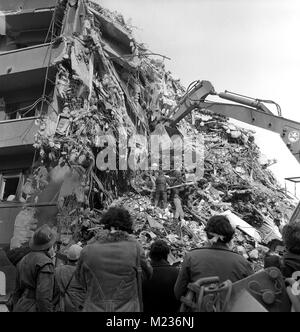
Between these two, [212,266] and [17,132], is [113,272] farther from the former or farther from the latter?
[17,132]

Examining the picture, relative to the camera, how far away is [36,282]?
3779mm

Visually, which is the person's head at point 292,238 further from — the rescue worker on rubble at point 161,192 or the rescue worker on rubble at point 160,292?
the rescue worker on rubble at point 161,192

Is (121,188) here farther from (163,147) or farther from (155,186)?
(163,147)

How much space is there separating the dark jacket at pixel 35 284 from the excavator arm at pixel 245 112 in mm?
6863

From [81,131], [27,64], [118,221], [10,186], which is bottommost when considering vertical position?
[118,221]

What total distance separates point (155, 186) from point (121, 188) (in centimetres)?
109

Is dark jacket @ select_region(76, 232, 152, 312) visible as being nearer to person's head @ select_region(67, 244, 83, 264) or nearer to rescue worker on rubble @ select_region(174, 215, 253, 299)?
rescue worker on rubble @ select_region(174, 215, 253, 299)

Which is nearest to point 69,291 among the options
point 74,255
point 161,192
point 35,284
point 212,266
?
point 74,255

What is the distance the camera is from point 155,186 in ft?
41.7

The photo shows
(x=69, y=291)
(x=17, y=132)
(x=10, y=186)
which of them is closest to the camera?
(x=69, y=291)

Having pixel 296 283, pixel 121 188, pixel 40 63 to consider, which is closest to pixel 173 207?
pixel 121 188

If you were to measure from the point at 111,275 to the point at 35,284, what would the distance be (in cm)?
100

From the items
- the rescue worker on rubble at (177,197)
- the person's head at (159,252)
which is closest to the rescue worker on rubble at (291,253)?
the person's head at (159,252)

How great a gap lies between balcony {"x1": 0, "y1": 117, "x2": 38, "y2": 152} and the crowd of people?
8.29 meters
